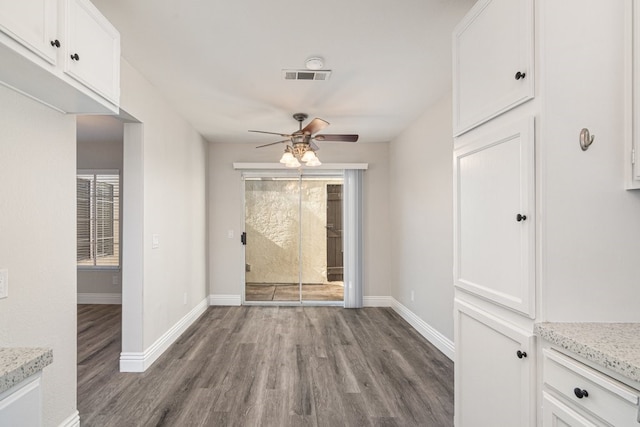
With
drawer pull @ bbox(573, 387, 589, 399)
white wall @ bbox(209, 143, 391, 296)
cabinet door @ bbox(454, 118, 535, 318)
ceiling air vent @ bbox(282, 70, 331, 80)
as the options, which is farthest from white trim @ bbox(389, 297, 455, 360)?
ceiling air vent @ bbox(282, 70, 331, 80)

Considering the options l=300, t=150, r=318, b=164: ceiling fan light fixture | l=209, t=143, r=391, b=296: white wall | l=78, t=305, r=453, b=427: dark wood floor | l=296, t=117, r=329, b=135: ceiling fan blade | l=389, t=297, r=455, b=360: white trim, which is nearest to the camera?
l=78, t=305, r=453, b=427: dark wood floor

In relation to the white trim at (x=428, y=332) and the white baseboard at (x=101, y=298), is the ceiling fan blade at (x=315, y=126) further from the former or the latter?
the white baseboard at (x=101, y=298)

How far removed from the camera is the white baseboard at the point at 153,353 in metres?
2.88

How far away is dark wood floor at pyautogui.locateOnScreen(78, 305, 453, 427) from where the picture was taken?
7.28 feet

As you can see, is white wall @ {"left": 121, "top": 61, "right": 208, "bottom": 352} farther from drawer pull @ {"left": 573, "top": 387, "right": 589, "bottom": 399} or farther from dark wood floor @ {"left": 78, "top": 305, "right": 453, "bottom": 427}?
drawer pull @ {"left": 573, "top": 387, "right": 589, "bottom": 399}

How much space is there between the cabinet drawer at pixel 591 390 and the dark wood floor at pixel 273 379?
4.28 feet

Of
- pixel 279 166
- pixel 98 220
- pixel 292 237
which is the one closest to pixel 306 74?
pixel 279 166

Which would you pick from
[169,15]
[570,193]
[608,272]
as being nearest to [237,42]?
[169,15]

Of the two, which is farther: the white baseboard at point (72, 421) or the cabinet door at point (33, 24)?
the white baseboard at point (72, 421)

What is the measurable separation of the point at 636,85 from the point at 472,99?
0.60m

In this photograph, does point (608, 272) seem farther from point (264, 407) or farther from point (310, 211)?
point (310, 211)

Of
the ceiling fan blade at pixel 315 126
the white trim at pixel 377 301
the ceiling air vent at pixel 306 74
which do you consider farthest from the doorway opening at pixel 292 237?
the ceiling air vent at pixel 306 74

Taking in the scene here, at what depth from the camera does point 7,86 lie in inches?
59.1

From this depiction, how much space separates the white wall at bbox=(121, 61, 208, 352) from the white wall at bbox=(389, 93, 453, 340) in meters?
2.85
